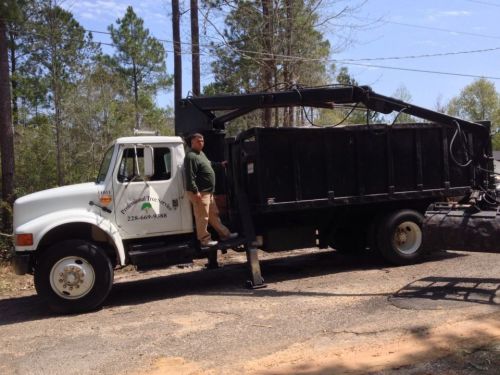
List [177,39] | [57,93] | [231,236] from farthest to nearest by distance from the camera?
1. [177,39]
2. [57,93]
3. [231,236]

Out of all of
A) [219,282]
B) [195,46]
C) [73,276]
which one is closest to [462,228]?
[219,282]

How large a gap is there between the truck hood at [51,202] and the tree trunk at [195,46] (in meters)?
10.8

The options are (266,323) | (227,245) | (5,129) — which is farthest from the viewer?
(5,129)

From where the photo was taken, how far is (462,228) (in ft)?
24.9

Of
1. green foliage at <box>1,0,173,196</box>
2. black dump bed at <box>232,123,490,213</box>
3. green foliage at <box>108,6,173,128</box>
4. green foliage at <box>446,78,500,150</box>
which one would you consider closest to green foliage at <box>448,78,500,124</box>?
green foliage at <box>446,78,500,150</box>

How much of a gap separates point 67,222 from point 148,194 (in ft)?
4.00

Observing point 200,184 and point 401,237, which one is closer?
point 200,184

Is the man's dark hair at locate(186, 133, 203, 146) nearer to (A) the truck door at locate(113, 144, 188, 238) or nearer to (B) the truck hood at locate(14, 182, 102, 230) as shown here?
(A) the truck door at locate(113, 144, 188, 238)

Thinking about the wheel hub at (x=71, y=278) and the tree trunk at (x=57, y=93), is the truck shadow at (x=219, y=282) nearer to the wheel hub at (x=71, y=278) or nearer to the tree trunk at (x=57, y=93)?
the wheel hub at (x=71, y=278)

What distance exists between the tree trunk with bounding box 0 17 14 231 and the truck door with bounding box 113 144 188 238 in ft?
18.9

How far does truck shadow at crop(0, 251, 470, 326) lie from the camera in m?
8.09

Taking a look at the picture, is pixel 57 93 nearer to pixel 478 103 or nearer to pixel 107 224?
pixel 107 224

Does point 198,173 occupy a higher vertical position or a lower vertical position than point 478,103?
lower

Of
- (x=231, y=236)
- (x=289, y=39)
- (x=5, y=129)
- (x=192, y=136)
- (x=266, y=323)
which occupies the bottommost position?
(x=266, y=323)
